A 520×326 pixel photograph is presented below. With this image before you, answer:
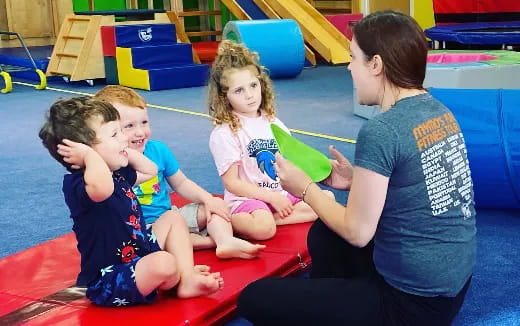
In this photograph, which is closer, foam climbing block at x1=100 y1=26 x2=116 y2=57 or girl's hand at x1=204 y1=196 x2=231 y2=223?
girl's hand at x1=204 y1=196 x2=231 y2=223

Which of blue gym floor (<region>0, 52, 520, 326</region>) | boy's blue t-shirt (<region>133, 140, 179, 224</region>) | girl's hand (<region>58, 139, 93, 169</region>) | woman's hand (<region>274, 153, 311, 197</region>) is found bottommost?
blue gym floor (<region>0, 52, 520, 326</region>)

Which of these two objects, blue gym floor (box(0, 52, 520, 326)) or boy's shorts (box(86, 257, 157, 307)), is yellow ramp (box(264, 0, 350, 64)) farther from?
boy's shorts (box(86, 257, 157, 307))

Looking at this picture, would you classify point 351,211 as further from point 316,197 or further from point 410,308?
point 410,308

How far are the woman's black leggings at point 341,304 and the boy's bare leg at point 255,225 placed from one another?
733 mm

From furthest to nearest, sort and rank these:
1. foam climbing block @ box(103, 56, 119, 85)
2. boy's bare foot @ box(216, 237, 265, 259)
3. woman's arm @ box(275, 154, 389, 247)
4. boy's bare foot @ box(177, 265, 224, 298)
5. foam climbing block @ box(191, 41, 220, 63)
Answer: foam climbing block @ box(191, 41, 220, 63) → foam climbing block @ box(103, 56, 119, 85) → boy's bare foot @ box(216, 237, 265, 259) → boy's bare foot @ box(177, 265, 224, 298) → woman's arm @ box(275, 154, 389, 247)

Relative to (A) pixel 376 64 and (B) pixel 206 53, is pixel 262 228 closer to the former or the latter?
(A) pixel 376 64

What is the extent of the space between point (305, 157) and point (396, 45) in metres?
0.60

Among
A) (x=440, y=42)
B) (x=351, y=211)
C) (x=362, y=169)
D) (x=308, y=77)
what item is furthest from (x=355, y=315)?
(x=308, y=77)

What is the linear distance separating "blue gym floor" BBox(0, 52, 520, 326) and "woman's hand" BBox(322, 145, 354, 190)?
0.53 m

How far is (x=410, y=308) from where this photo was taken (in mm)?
1729

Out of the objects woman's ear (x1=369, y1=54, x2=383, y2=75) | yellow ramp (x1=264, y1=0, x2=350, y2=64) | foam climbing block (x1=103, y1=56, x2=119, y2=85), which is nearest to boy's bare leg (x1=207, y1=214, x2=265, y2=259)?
woman's ear (x1=369, y1=54, x2=383, y2=75)

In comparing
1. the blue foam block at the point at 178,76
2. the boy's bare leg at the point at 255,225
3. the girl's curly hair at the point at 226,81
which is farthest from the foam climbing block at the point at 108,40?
the boy's bare leg at the point at 255,225

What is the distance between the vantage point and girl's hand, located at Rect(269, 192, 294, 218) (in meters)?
2.71

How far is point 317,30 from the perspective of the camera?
960 centimetres
